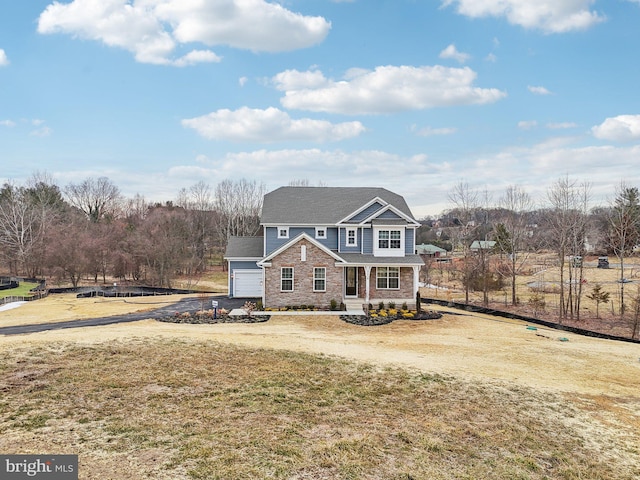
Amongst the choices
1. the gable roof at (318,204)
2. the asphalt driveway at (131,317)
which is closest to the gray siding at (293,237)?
the gable roof at (318,204)

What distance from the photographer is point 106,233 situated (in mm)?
49875

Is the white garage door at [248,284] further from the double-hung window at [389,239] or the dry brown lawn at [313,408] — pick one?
the dry brown lawn at [313,408]

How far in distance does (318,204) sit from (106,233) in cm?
3188

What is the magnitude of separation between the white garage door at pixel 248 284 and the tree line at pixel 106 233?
14847 millimetres

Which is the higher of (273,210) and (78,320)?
→ (273,210)

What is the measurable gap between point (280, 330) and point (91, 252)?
32.9 meters

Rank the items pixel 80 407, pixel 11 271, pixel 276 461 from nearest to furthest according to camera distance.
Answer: pixel 276 461 < pixel 80 407 < pixel 11 271

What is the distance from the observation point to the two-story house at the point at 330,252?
2542cm

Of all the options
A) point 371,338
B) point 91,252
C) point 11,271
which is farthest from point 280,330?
point 11,271

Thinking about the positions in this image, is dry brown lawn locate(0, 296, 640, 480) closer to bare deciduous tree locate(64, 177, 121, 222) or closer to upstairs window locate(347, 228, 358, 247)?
upstairs window locate(347, 228, 358, 247)

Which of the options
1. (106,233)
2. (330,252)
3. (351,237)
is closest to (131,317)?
(330,252)

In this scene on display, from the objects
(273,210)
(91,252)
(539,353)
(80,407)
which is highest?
(273,210)

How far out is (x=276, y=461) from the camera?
6629 mm

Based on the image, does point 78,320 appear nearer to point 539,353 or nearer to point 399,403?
point 399,403
